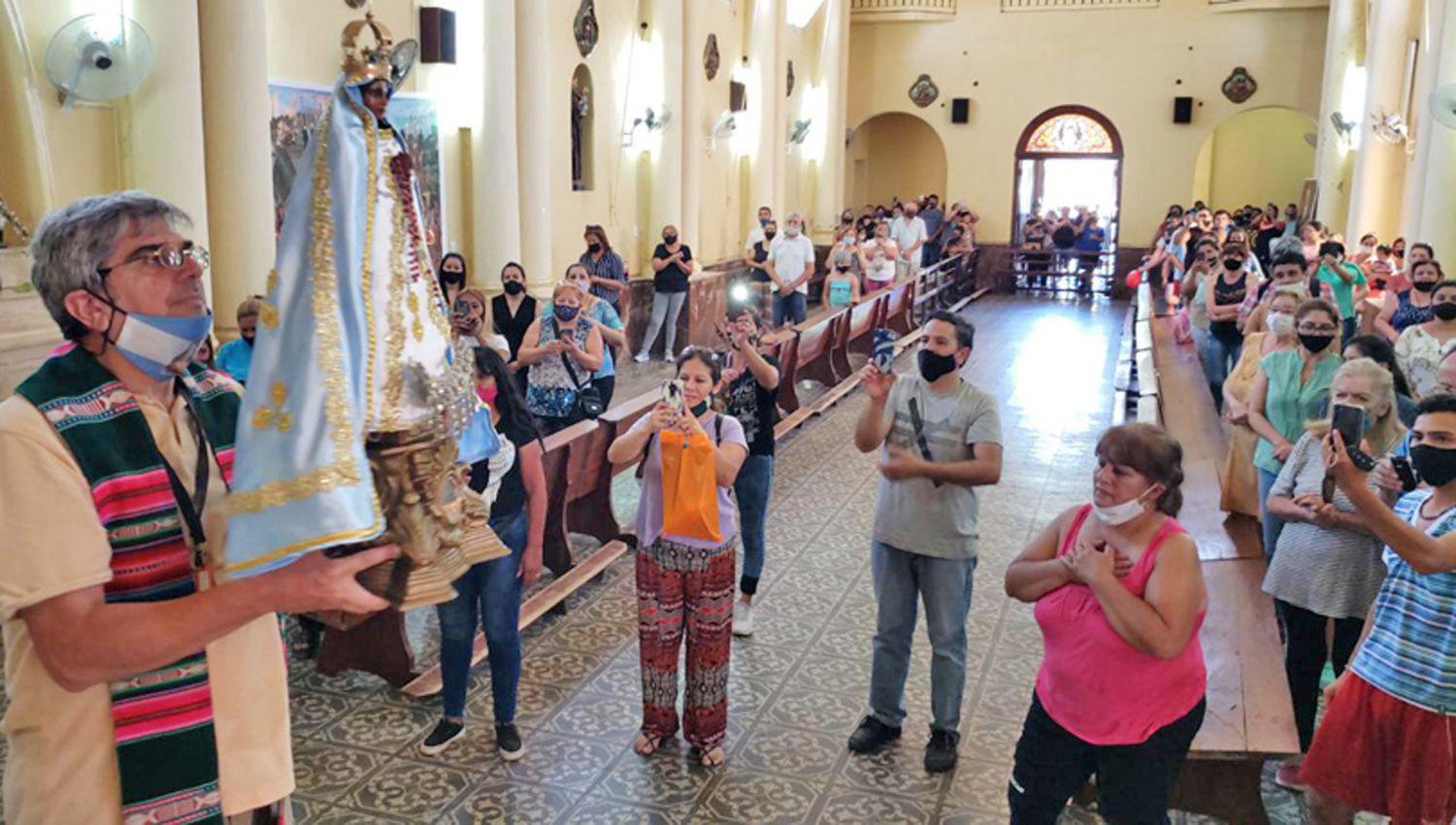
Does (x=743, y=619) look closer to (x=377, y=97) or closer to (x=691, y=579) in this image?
(x=691, y=579)

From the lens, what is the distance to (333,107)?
181cm

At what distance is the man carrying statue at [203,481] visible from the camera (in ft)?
5.77

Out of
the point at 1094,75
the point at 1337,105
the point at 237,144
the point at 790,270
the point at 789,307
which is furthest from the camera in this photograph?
the point at 1094,75

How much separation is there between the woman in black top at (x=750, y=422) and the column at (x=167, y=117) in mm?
3765

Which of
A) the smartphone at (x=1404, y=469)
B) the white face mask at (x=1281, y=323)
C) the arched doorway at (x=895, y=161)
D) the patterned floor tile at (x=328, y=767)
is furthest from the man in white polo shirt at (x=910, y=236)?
the smartphone at (x=1404, y=469)

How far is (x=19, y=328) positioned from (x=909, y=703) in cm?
526

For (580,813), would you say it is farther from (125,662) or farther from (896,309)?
(896,309)

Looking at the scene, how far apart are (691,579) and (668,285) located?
33.5 ft

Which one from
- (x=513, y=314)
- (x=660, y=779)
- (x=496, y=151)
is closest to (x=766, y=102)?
(x=496, y=151)

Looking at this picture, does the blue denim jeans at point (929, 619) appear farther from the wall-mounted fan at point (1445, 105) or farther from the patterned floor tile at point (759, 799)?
the wall-mounted fan at point (1445, 105)

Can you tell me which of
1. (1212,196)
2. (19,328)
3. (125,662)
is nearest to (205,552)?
(125,662)

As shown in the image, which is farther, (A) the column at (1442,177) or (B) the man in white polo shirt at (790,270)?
(B) the man in white polo shirt at (790,270)

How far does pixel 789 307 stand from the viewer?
590 inches

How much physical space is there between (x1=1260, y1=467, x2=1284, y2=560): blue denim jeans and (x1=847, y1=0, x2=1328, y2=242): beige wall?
1925 cm
